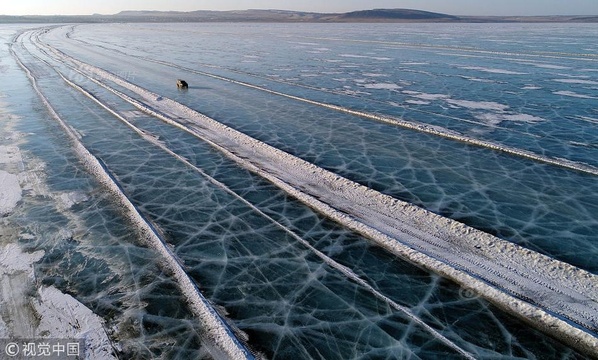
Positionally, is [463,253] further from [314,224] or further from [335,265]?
[314,224]

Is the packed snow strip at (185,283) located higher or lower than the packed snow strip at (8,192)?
lower

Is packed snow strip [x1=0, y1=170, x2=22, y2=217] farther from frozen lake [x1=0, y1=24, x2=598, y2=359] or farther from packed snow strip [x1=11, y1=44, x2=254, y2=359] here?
packed snow strip [x1=11, y1=44, x2=254, y2=359]

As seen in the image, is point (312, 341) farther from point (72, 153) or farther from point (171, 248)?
point (72, 153)

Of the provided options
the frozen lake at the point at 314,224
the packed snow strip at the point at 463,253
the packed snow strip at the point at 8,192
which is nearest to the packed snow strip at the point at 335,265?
the frozen lake at the point at 314,224

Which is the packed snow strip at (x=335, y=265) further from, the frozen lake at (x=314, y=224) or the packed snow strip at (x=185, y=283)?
the packed snow strip at (x=185, y=283)

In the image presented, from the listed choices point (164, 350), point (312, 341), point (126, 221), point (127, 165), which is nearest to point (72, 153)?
point (127, 165)

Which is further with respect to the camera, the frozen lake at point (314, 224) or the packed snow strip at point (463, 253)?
the packed snow strip at point (463, 253)

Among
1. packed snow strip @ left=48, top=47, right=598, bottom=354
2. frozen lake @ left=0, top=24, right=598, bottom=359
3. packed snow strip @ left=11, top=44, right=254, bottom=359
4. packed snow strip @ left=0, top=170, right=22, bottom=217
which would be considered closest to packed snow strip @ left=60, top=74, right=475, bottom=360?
frozen lake @ left=0, top=24, right=598, bottom=359
